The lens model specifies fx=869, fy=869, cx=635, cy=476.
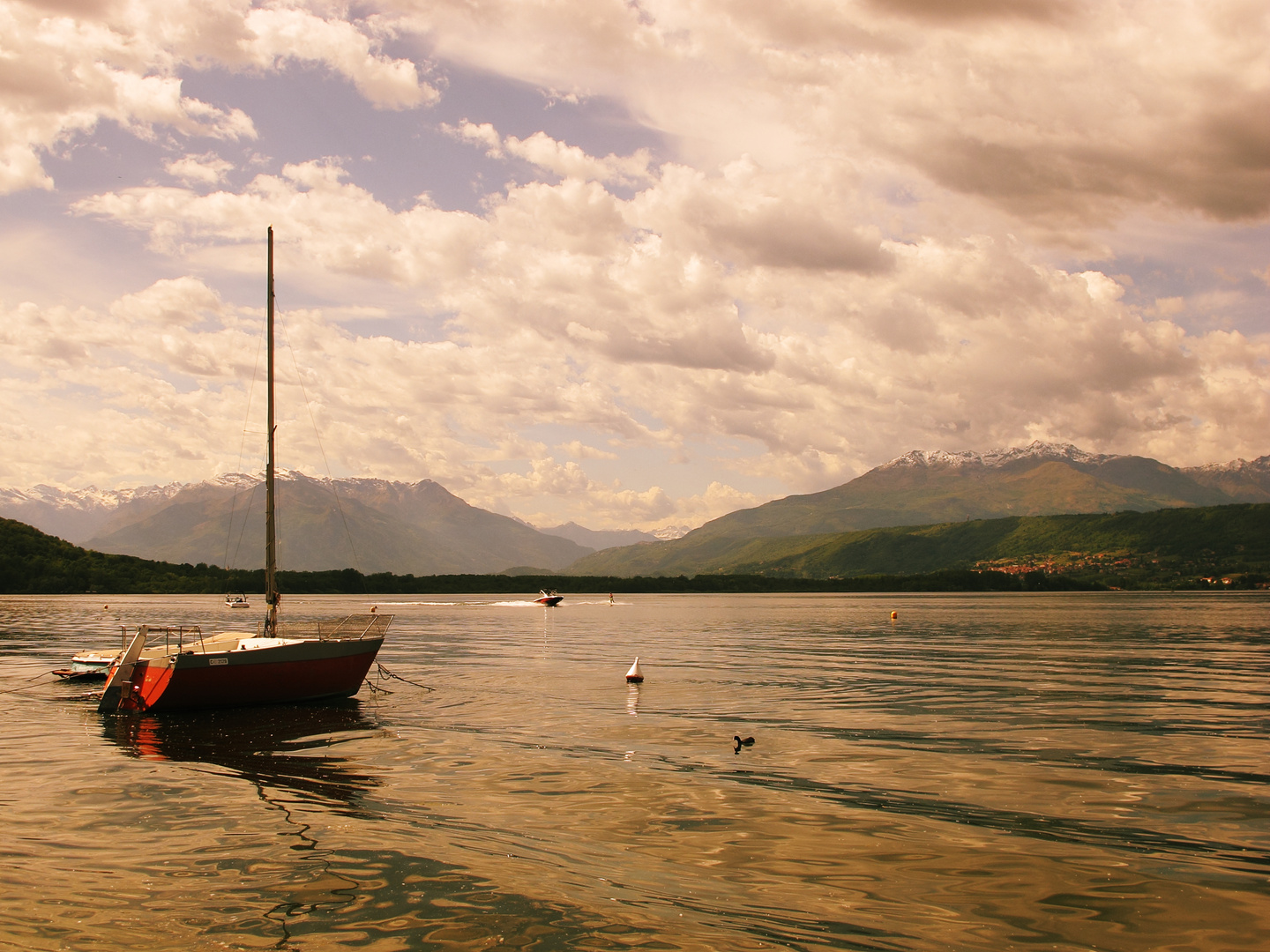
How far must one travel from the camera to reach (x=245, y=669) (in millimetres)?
35375

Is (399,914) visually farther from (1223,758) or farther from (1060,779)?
(1223,758)

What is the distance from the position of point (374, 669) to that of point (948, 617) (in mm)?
99466

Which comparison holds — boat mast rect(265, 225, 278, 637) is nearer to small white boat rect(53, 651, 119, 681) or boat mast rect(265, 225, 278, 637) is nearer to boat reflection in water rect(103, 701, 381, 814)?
boat reflection in water rect(103, 701, 381, 814)

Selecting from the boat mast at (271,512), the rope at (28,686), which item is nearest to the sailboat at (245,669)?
the boat mast at (271,512)

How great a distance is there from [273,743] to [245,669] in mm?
7288

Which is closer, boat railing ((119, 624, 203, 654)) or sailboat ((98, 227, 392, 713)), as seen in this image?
sailboat ((98, 227, 392, 713))

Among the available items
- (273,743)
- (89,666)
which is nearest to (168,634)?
(273,743)

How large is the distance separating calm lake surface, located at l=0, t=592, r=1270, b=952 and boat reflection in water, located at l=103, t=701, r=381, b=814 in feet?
0.63

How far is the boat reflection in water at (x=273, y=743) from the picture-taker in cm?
2267

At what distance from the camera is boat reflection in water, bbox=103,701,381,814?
22.7m

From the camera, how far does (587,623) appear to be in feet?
381

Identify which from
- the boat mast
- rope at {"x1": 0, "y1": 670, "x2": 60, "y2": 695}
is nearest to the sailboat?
the boat mast

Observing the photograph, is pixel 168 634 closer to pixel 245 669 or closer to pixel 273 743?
pixel 245 669

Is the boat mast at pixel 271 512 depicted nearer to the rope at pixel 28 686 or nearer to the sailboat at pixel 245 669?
the sailboat at pixel 245 669
